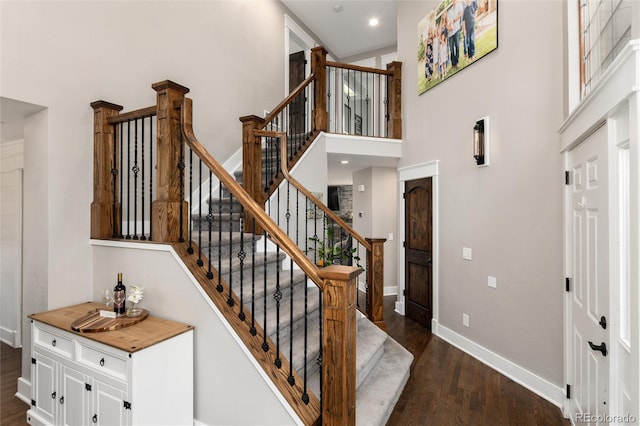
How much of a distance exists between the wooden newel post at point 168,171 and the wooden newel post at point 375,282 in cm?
200

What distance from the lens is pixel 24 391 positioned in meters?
2.68

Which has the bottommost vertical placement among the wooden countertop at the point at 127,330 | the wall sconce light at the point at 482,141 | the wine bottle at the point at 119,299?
the wooden countertop at the point at 127,330

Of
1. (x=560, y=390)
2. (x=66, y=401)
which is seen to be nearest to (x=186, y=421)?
(x=66, y=401)

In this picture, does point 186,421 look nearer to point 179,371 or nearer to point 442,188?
point 179,371

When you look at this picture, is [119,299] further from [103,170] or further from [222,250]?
[103,170]

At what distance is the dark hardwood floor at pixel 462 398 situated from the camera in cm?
248

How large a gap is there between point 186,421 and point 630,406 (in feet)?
8.09

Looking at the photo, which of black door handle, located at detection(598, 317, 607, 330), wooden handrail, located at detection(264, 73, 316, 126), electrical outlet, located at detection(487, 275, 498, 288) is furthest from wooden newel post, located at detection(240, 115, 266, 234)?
black door handle, located at detection(598, 317, 607, 330)

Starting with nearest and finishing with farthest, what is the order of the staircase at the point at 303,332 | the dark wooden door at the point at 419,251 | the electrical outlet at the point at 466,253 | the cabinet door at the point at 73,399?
the cabinet door at the point at 73,399 → the staircase at the point at 303,332 → the electrical outlet at the point at 466,253 → the dark wooden door at the point at 419,251

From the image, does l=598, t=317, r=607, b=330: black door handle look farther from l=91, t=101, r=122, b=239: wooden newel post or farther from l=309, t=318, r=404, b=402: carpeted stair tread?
l=91, t=101, r=122, b=239: wooden newel post

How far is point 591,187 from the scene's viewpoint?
6.67ft

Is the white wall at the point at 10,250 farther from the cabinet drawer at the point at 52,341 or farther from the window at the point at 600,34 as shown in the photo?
the window at the point at 600,34

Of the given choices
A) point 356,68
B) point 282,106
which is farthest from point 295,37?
point 282,106

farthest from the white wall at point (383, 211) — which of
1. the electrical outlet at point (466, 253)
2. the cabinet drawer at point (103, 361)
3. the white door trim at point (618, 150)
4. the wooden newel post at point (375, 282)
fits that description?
the cabinet drawer at point (103, 361)
